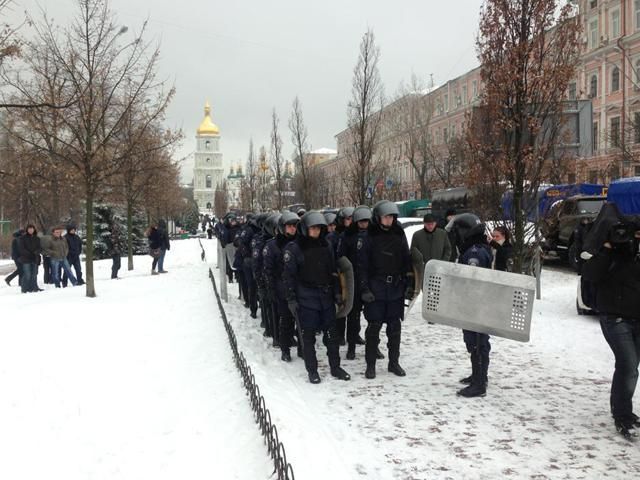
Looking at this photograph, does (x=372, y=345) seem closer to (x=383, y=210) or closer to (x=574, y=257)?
(x=383, y=210)

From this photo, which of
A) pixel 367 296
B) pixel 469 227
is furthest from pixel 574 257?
pixel 367 296

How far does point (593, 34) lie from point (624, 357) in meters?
45.7

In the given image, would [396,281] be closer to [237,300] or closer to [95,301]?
[237,300]

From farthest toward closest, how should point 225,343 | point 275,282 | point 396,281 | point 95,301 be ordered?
point 95,301 < point 225,343 < point 275,282 < point 396,281

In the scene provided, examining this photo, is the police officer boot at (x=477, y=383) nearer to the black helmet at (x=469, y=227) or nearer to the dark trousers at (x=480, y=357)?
the dark trousers at (x=480, y=357)

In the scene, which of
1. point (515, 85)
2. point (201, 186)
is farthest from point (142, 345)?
point (201, 186)

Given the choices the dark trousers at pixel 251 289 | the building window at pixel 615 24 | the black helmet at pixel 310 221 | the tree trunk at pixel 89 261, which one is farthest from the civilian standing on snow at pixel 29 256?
the building window at pixel 615 24

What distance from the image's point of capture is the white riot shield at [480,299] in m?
5.60

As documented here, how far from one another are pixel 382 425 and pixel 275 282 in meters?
2.99

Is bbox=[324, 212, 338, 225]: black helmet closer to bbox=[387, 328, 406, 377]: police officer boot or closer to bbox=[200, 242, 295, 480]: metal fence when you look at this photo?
bbox=[387, 328, 406, 377]: police officer boot

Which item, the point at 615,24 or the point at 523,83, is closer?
the point at 523,83

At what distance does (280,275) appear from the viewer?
771 centimetres

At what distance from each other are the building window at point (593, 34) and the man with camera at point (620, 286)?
44311 millimetres

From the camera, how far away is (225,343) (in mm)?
8398
